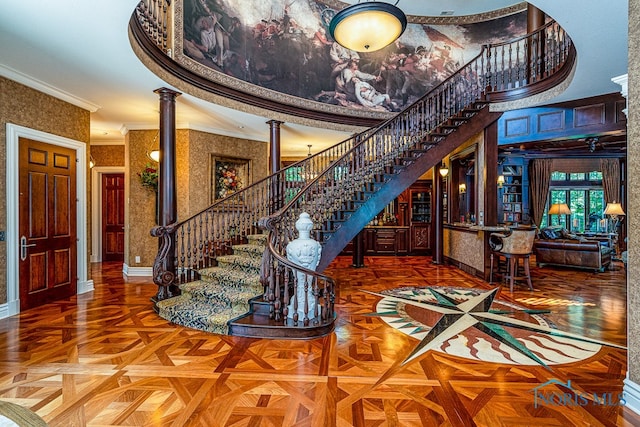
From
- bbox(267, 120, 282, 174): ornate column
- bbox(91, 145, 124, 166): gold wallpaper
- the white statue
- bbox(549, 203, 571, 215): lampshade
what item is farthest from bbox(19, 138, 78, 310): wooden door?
bbox(549, 203, 571, 215): lampshade

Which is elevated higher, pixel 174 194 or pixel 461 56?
pixel 461 56

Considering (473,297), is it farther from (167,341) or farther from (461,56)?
(461,56)

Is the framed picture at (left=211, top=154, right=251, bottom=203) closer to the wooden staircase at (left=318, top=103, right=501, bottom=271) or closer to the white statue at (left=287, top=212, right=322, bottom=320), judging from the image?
the wooden staircase at (left=318, top=103, right=501, bottom=271)

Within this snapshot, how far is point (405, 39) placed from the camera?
324 inches

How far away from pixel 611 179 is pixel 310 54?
10.0 meters

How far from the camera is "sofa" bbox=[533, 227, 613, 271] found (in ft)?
22.3

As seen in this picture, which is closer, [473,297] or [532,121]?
[473,297]

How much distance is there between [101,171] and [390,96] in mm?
7373

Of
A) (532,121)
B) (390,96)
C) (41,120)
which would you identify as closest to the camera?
(41,120)

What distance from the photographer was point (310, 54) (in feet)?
23.2

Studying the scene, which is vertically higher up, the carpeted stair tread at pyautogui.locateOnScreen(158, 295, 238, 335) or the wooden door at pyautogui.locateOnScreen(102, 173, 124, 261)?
the wooden door at pyautogui.locateOnScreen(102, 173, 124, 261)

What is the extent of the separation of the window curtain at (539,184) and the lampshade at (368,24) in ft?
28.8

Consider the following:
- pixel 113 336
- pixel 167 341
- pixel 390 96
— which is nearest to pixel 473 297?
pixel 167 341

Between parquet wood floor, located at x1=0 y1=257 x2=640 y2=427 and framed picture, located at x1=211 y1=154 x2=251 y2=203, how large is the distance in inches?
136
